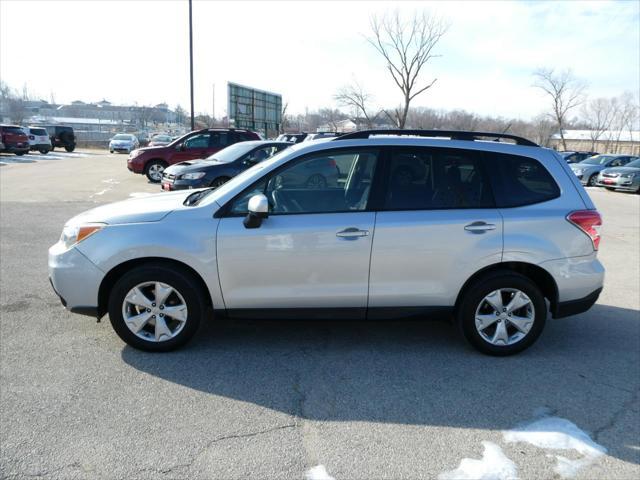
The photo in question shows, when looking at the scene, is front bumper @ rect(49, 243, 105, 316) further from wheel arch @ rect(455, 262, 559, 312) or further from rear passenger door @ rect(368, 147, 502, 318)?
wheel arch @ rect(455, 262, 559, 312)

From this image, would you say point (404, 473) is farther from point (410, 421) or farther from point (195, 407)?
point (195, 407)

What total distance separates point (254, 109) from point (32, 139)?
75.0 feet

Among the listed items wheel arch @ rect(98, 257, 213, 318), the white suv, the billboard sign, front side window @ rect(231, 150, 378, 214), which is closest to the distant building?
the billboard sign

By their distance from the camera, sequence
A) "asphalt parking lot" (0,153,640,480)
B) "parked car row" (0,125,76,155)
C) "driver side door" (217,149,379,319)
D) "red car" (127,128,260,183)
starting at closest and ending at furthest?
1. "asphalt parking lot" (0,153,640,480)
2. "driver side door" (217,149,379,319)
3. "red car" (127,128,260,183)
4. "parked car row" (0,125,76,155)

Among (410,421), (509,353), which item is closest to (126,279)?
(410,421)

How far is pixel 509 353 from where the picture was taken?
157 inches

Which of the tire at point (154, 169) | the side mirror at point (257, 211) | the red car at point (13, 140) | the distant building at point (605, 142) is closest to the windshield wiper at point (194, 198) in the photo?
the side mirror at point (257, 211)

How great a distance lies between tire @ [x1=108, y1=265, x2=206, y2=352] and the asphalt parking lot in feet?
0.44

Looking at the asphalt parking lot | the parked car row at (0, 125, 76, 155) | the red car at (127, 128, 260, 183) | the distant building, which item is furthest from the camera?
the distant building

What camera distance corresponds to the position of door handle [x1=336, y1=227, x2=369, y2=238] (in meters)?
3.71

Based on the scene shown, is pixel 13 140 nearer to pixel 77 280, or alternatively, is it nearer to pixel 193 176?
pixel 193 176

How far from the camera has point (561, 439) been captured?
2.92m

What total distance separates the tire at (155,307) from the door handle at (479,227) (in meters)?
2.17

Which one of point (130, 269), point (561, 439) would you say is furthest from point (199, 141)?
point (561, 439)
